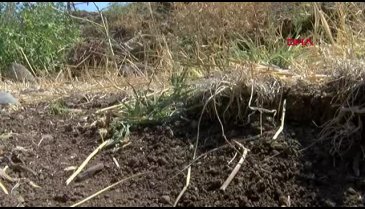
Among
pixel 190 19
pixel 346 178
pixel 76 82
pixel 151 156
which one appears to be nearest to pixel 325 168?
pixel 346 178

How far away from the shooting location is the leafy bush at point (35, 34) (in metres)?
6.50

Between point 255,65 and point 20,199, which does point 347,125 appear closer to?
point 255,65

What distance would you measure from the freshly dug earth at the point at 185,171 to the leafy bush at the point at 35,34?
12.5ft

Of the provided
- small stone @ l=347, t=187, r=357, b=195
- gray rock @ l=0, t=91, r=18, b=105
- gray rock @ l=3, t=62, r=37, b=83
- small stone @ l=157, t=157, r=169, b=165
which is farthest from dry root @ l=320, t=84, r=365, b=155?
gray rock @ l=3, t=62, r=37, b=83

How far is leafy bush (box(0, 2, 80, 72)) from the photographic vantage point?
21.3ft

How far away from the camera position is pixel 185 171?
210cm

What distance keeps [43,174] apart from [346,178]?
109 centimetres

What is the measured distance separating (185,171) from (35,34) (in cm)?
507

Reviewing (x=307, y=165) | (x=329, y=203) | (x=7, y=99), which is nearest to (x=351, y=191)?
(x=329, y=203)

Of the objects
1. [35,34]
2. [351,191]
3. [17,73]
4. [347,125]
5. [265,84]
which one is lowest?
[17,73]

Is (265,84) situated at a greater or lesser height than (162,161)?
greater

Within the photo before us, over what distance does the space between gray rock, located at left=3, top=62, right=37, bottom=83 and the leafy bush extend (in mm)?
241

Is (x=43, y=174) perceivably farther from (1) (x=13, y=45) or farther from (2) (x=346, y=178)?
(1) (x=13, y=45)

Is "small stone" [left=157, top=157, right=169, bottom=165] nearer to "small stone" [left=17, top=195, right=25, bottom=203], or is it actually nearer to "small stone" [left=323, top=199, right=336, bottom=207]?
"small stone" [left=17, top=195, right=25, bottom=203]
